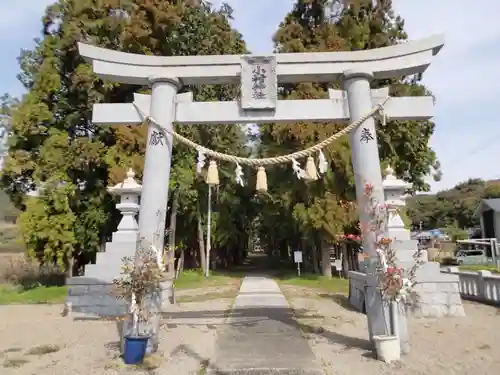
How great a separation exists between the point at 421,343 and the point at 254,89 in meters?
4.35

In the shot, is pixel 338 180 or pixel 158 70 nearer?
pixel 158 70

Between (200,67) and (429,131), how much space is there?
14.4 metres

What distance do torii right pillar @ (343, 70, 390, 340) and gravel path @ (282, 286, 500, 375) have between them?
1.69ft

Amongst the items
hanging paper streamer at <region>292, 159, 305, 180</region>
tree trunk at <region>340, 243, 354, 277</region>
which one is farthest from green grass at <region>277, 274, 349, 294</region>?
hanging paper streamer at <region>292, 159, 305, 180</region>

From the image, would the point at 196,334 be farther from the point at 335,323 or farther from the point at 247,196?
the point at 247,196

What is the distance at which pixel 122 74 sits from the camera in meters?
6.43

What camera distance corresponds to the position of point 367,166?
5.85 meters

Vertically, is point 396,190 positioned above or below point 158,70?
below

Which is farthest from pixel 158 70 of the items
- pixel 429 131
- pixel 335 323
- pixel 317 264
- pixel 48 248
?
pixel 317 264

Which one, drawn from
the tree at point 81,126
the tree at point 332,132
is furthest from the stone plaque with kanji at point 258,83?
the tree at point 332,132

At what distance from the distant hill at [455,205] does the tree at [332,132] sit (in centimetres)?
2190

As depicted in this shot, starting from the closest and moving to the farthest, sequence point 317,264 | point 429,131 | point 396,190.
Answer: point 396,190 → point 429,131 → point 317,264

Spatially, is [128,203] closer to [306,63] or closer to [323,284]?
[306,63]

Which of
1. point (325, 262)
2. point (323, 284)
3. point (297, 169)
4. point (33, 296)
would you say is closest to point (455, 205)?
point (325, 262)
